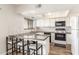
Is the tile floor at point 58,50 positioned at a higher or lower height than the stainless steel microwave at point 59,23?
lower

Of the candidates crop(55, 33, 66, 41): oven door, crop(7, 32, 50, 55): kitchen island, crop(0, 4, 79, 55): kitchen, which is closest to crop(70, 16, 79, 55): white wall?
crop(0, 4, 79, 55): kitchen

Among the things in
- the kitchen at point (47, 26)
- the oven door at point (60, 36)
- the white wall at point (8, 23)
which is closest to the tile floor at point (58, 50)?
the kitchen at point (47, 26)

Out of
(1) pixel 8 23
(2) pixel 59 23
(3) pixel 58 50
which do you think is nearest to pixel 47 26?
(2) pixel 59 23

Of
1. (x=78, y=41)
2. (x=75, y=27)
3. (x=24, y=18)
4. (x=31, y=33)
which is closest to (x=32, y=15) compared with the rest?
(x=24, y=18)

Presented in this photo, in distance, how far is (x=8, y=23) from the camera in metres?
0.84

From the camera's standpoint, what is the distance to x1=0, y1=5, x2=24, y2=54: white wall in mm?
799

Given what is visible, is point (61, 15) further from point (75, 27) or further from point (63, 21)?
point (75, 27)

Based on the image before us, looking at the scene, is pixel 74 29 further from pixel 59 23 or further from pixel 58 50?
pixel 58 50

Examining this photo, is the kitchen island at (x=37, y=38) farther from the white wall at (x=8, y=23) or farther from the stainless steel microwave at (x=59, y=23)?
the stainless steel microwave at (x=59, y=23)

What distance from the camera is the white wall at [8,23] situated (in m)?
0.80

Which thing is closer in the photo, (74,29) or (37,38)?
(74,29)

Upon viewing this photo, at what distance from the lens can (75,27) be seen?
889mm
